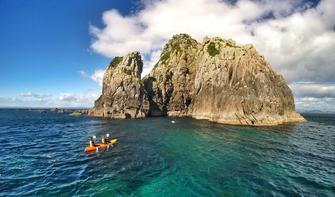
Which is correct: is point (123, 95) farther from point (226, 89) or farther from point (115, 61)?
point (226, 89)

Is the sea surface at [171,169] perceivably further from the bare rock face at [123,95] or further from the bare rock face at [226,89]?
the bare rock face at [123,95]

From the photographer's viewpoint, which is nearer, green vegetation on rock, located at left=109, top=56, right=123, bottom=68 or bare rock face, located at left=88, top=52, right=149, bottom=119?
bare rock face, located at left=88, top=52, right=149, bottom=119

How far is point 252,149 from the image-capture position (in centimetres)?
3972

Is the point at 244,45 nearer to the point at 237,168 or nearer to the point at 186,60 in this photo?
the point at 186,60

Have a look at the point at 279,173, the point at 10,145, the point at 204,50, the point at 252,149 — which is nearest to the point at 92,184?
the point at 279,173

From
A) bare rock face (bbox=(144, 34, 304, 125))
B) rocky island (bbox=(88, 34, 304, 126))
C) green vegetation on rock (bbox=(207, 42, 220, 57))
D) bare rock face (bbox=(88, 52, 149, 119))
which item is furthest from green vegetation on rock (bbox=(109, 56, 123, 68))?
green vegetation on rock (bbox=(207, 42, 220, 57))

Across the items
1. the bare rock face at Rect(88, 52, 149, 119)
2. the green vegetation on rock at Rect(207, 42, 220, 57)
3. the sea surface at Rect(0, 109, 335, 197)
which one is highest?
the green vegetation on rock at Rect(207, 42, 220, 57)

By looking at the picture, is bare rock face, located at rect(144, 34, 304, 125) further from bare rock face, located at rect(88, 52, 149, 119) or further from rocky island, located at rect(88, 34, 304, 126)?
bare rock face, located at rect(88, 52, 149, 119)

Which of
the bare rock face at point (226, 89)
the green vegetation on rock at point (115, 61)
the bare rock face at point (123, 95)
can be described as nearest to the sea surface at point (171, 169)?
the bare rock face at point (226, 89)

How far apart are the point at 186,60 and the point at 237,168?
11263cm

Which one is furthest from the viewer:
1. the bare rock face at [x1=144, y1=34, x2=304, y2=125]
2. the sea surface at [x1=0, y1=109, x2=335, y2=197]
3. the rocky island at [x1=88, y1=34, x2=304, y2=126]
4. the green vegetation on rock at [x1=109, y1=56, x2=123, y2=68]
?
the green vegetation on rock at [x1=109, y1=56, x2=123, y2=68]

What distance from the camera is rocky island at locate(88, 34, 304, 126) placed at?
262 feet

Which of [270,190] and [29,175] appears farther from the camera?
[29,175]

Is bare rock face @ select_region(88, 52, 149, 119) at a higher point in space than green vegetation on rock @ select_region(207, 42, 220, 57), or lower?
lower
